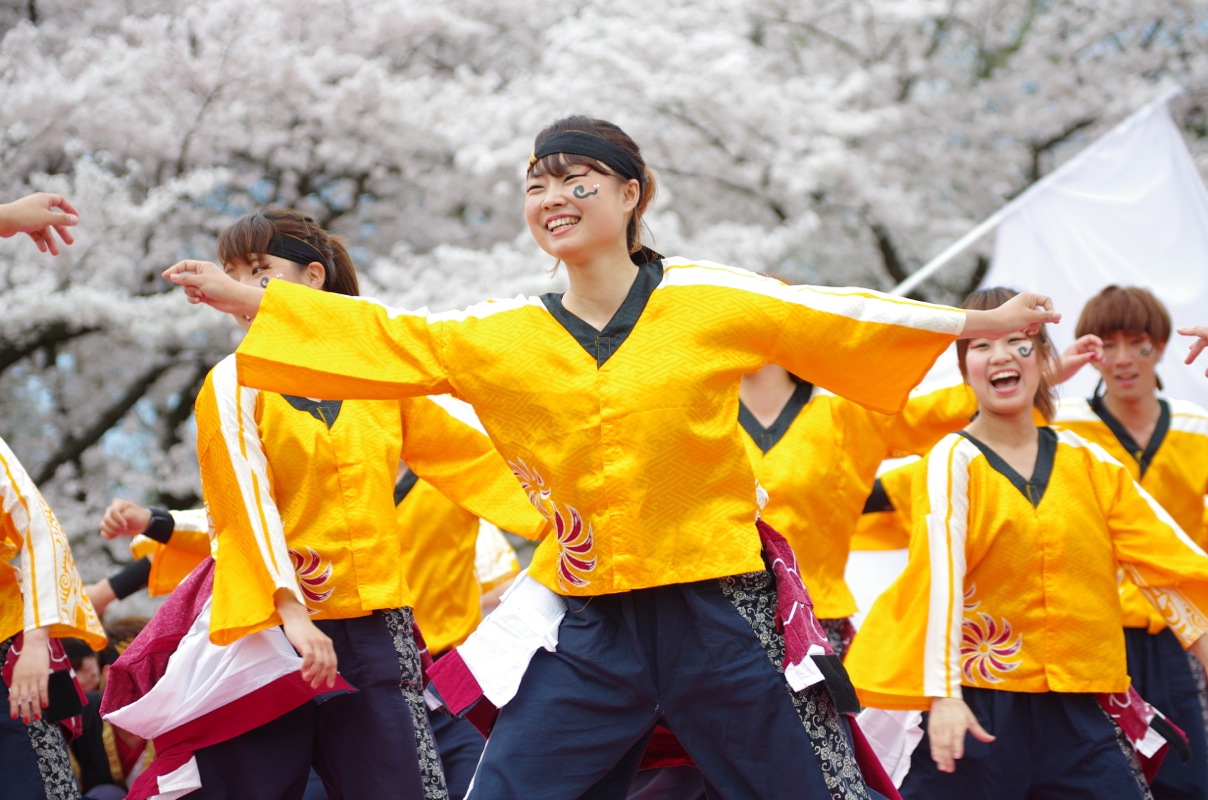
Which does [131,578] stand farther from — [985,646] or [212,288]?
[985,646]

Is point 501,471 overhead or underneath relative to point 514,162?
underneath

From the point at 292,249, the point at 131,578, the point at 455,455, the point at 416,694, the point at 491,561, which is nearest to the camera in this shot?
the point at 416,694

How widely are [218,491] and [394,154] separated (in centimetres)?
729

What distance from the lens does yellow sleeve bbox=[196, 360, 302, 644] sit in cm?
326

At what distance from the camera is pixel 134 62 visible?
927cm

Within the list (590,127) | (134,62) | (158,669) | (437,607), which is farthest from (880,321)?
(134,62)

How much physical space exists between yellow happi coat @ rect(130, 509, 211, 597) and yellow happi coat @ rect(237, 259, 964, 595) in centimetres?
170

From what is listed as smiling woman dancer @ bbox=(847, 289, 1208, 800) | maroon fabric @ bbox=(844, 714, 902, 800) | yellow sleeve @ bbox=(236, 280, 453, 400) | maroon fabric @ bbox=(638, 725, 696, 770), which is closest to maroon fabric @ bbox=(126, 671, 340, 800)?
maroon fabric @ bbox=(638, 725, 696, 770)

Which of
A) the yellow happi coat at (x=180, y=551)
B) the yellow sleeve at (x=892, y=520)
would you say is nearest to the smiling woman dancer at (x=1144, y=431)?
the yellow sleeve at (x=892, y=520)

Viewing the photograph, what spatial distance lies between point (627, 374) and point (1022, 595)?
1.64 m

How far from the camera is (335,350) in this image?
9.33ft

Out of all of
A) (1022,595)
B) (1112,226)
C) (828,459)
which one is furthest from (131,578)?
(1112,226)

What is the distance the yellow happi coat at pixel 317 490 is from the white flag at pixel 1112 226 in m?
4.61

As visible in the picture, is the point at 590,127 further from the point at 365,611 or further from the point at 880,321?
the point at 365,611
